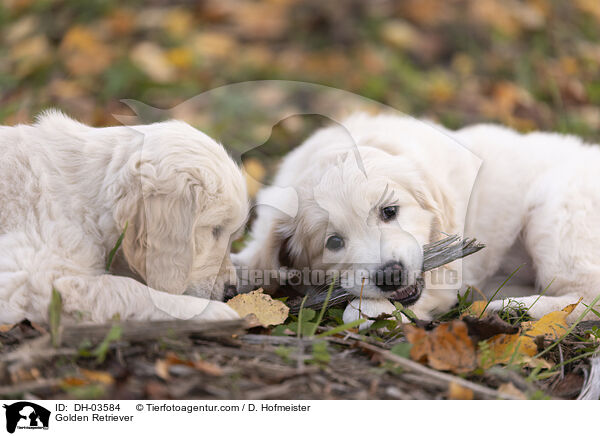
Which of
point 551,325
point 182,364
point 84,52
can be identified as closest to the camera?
point 182,364

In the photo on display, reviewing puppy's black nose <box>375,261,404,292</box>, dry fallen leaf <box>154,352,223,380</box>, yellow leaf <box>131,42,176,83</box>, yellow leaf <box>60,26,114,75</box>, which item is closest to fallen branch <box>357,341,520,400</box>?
puppy's black nose <box>375,261,404,292</box>

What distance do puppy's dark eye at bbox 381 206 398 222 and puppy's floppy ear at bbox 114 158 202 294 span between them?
100 cm

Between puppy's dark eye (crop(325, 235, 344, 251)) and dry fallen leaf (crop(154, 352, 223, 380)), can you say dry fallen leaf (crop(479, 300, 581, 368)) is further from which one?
dry fallen leaf (crop(154, 352, 223, 380))

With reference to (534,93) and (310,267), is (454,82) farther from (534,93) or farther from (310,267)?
(310,267)

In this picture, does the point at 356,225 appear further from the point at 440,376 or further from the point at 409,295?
the point at 440,376

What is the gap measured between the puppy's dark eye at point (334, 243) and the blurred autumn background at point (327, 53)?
9.17 ft

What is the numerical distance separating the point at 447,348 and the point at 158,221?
140 centimetres

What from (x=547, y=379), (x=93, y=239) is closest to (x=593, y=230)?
(x=547, y=379)

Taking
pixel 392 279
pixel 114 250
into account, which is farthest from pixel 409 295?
pixel 114 250

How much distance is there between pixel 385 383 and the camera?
252cm

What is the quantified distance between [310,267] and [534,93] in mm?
4794

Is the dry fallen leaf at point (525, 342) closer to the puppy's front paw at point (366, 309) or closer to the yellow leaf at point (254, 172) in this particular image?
the puppy's front paw at point (366, 309)
